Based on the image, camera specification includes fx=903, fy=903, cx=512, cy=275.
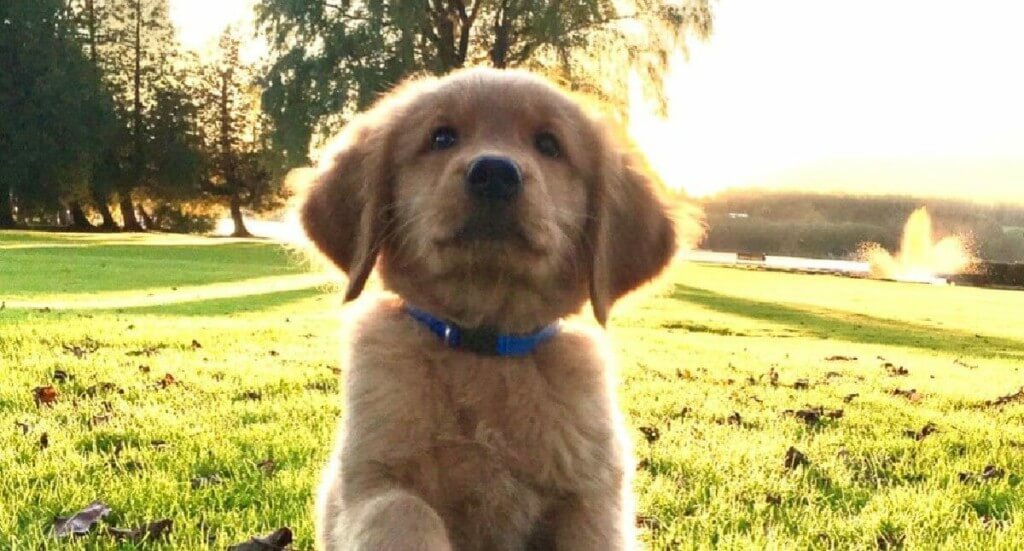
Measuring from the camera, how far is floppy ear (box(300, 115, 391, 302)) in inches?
118

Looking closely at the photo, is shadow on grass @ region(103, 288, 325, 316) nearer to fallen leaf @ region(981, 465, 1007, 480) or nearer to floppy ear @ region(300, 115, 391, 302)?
floppy ear @ region(300, 115, 391, 302)

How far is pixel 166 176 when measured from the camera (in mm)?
48156

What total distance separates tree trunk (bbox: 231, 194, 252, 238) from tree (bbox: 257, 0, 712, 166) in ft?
90.1

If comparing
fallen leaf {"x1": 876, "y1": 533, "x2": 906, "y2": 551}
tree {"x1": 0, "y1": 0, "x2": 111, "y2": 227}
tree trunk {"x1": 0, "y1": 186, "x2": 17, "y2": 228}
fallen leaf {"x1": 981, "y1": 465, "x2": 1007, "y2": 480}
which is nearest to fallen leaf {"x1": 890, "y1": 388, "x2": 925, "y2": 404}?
fallen leaf {"x1": 981, "y1": 465, "x2": 1007, "y2": 480}

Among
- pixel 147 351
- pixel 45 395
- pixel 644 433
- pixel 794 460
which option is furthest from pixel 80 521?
pixel 147 351

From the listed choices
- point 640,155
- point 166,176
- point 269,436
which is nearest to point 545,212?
point 640,155

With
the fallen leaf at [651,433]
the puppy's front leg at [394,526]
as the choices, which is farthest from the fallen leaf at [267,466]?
the fallen leaf at [651,433]

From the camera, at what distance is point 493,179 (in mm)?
2668

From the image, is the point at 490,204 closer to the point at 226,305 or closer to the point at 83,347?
the point at 83,347

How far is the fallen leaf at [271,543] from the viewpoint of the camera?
122 inches

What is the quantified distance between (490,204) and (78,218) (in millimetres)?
53591

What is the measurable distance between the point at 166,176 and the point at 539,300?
4922 cm

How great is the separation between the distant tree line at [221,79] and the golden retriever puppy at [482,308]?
15169 mm

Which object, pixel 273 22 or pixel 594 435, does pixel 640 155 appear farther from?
pixel 273 22
